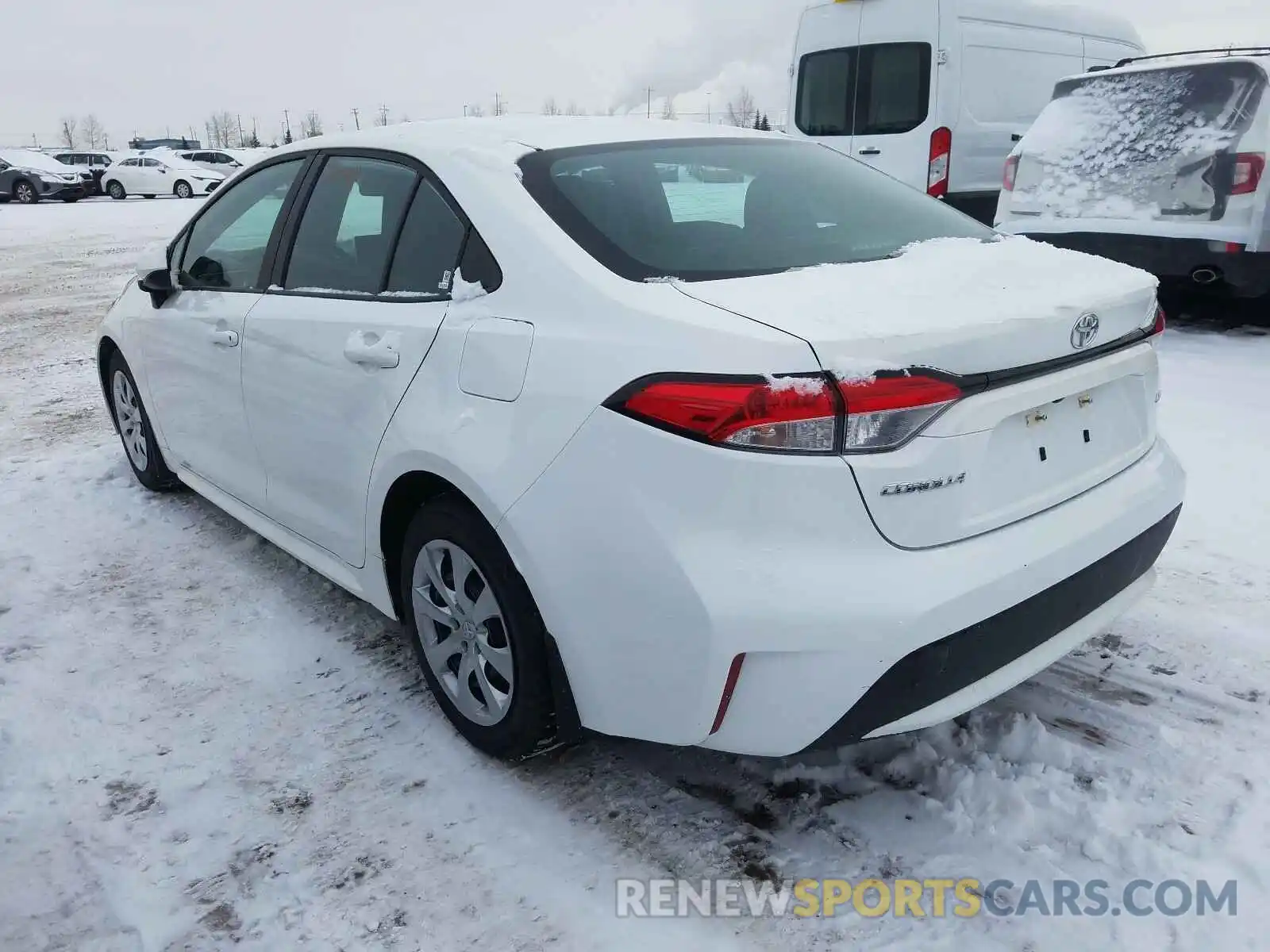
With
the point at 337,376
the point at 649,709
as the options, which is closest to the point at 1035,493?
the point at 649,709

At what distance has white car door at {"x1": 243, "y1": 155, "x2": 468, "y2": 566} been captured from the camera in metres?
2.58

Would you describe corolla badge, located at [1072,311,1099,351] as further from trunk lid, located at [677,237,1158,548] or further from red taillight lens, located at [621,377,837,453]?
red taillight lens, located at [621,377,837,453]

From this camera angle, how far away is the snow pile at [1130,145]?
614 cm

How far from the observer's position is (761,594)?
1.86 meters

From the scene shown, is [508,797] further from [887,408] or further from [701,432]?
[887,408]

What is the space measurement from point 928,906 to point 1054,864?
0.31 meters

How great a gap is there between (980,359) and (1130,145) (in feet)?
18.3

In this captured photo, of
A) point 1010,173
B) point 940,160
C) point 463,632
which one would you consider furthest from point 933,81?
point 463,632

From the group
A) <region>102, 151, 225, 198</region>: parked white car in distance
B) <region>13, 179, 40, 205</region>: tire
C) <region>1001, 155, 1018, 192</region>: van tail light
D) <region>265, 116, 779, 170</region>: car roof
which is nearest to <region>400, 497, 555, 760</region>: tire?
<region>265, 116, 779, 170</region>: car roof

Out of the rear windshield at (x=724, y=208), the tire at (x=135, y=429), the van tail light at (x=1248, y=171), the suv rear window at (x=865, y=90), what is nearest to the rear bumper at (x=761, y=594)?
the rear windshield at (x=724, y=208)

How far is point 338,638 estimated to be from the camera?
3.24 meters

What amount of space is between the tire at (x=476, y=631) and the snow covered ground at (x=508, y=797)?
0.14 m

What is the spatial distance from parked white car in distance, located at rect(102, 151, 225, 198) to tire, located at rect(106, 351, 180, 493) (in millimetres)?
26863

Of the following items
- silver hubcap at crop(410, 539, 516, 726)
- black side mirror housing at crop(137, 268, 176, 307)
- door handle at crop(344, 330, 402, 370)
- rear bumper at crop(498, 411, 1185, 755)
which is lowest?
silver hubcap at crop(410, 539, 516, 726)
